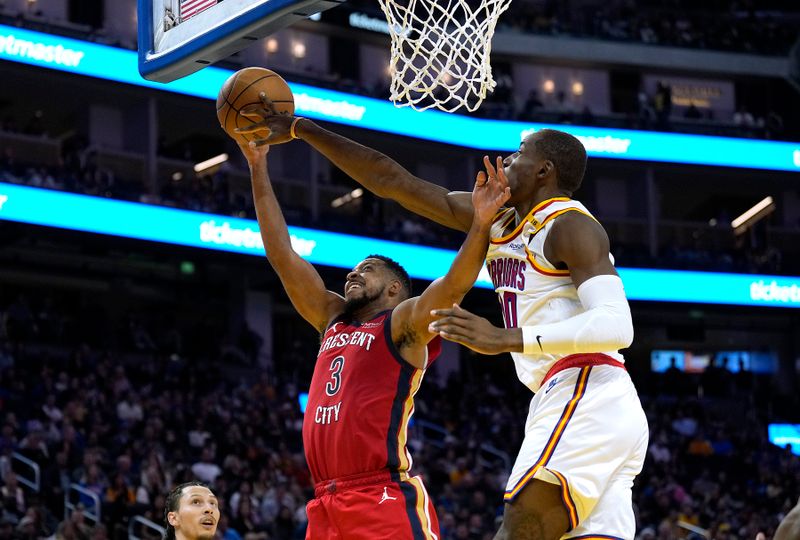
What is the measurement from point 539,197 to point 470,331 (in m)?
0.73

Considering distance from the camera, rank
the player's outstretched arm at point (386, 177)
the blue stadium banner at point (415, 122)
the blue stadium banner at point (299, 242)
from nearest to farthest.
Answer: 1. the player's outstretched arm at point (386, 177)
2. the blue stadium banner at point (299, 242)
3. the blue stadium banner at point (415, 122)

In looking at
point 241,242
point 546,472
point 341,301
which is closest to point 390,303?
point 341,301

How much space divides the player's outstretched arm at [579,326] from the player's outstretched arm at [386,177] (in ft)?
2.24

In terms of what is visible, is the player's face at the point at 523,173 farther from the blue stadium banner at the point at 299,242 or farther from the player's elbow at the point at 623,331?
the blue stadium banner at the point at 299,242

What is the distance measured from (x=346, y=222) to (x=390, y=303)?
18.3 meters

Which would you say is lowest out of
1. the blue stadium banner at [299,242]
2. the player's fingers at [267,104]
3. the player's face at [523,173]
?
the player's face at [523,173]

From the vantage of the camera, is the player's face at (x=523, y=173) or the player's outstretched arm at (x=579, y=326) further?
the player's face at (x=523, y=173)

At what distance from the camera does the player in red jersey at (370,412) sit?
15.0 feet

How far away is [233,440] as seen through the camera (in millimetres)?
15711

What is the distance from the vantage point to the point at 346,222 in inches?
917

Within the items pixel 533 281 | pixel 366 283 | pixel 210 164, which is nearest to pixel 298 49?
pixel 210 164

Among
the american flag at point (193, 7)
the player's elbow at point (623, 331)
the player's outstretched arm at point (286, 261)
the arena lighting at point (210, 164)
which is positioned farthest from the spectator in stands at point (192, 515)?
the arena lighting at point (210, 164)

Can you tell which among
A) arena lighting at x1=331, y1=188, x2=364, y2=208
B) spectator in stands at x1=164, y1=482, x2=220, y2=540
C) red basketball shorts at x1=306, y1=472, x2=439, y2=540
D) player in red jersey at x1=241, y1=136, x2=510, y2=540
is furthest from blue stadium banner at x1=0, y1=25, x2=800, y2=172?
red basketball shorts at x1=306, y1=472, x2=439, y2=540

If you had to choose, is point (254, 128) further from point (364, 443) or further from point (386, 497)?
point (386, 497)
